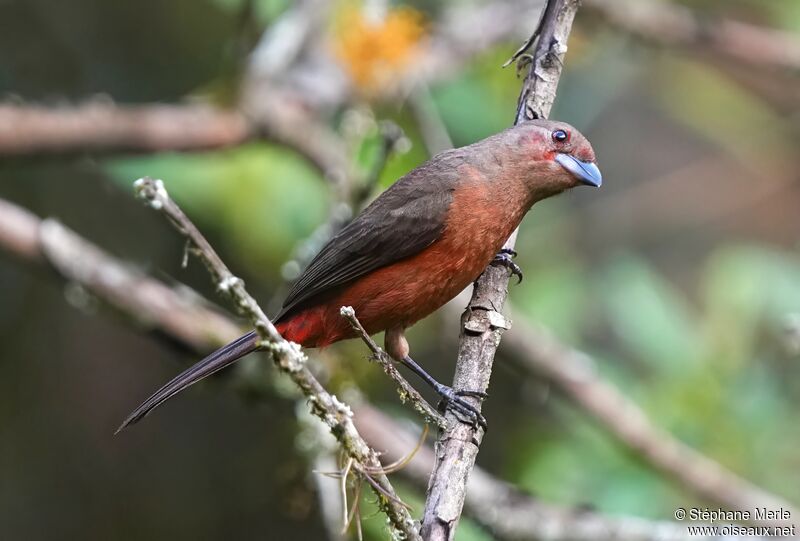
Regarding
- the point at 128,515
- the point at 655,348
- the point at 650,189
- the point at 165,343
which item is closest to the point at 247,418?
the point at 128,515

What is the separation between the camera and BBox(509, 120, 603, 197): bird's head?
11.9 feet

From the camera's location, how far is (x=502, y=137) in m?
3.74

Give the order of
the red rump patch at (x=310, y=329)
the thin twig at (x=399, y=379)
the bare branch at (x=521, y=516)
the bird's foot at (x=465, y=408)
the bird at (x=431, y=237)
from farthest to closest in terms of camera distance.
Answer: the bare branch at (x=521, y=516)
the red rump patch at (x=310, y=329)
the bird at (x=431, y=237)
the bird's foot at (x=465, y=408)
the thin twig at (x=399, y=379)

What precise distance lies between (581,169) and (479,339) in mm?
966

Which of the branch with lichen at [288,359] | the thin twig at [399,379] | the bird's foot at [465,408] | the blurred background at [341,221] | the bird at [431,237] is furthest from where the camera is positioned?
the blurred background at [341,221]

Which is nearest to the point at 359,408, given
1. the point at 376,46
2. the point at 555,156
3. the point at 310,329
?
the point at 310,329

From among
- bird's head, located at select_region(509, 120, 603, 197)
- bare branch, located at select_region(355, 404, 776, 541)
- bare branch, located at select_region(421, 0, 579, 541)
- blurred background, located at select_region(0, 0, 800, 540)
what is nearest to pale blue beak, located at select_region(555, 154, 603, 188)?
bird's head, located at select_region(509, 120, 603, 197)

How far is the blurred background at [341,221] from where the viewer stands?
4.70m

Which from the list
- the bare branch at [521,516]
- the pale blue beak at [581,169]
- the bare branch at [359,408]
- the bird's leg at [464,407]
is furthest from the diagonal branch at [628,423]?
the bird's leg at [464,407]

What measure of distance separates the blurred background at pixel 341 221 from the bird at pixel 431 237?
415 millimetres

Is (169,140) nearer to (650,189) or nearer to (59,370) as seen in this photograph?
(59,370)

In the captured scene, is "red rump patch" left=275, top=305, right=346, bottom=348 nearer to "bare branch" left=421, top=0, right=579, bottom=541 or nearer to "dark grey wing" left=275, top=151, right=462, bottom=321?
"dark grey wing" left=275, top=151, right=462, bottom=321

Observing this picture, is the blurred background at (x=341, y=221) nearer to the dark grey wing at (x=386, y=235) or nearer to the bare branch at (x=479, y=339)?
the dark grey wing at (x=386, y=235)

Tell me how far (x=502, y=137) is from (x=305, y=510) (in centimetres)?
184
